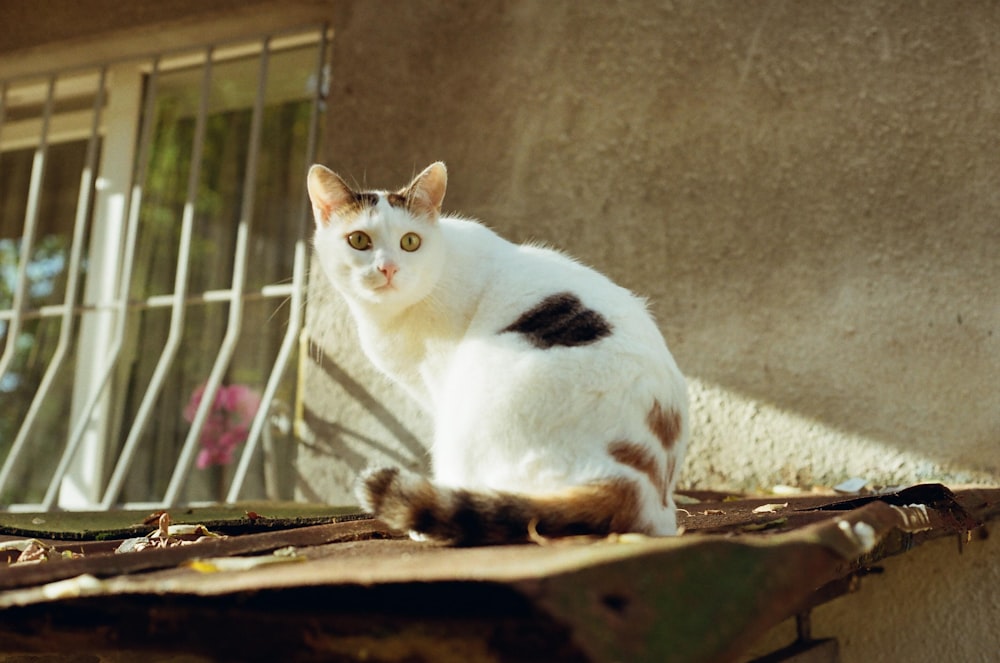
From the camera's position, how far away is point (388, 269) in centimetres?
201

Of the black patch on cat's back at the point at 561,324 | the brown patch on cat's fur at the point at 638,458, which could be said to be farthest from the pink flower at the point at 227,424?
the brown patch on cat's fur at the point at 638,458

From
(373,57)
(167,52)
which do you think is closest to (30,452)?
(167,52)

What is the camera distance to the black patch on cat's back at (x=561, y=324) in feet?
5.69

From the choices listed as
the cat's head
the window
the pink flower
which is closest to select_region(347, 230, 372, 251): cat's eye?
the cat's head

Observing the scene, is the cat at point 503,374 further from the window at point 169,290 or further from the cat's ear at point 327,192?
the window at point 169,290

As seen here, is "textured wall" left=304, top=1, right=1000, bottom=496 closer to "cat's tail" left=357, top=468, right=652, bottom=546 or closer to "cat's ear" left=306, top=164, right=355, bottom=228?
"cat's ear" left=306, top=164, right=355, bottom=228

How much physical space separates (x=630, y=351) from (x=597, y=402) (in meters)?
0.14

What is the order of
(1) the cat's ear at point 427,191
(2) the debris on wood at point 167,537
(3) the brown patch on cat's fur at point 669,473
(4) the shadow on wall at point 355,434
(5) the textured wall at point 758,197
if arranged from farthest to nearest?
(4) the shadow on wall at point 355,434, (5) the textured wall at point 758,197, (1) the cat's ear at point 427,191, (2) the debris on wood at point 167,537, (3) the brown patch on cat's fur at point 669,473

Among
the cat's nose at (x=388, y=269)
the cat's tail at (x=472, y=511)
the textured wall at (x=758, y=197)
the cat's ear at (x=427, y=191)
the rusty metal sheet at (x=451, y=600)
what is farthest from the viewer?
the textured wall at (x=758, y=197)

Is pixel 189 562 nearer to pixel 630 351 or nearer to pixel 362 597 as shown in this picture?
pixel 362 597

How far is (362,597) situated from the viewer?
1.09 metres

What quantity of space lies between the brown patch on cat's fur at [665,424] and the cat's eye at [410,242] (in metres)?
0.73

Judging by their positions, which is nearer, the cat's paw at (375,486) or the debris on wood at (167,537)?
the cat's paw at (375,486)

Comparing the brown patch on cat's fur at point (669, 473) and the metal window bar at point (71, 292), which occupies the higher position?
the metal window bar at point (71, 292)
